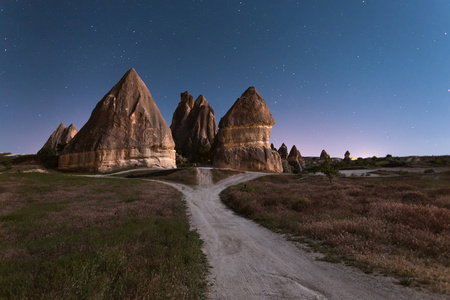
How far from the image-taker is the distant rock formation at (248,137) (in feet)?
200

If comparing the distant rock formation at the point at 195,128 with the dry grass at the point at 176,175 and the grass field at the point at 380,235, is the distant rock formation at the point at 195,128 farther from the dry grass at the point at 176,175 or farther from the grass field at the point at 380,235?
the grass field at the point at 380,235

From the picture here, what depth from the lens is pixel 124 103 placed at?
65.1m

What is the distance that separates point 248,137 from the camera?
64812mm

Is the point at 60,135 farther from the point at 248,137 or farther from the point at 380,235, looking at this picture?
the point at 380,235

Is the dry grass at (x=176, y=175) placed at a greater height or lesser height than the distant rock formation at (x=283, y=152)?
lesser

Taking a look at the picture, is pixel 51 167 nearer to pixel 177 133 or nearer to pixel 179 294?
pixel 177 133

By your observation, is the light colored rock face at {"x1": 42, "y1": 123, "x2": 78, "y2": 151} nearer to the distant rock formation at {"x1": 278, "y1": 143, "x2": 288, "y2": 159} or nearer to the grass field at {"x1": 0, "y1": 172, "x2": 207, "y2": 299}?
the distant rock formation at {"x1": 278, "y1": 143, "x2": 288, "y2": 159}

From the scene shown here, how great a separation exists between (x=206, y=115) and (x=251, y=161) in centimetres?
5498

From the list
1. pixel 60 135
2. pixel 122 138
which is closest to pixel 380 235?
pixel 122 138

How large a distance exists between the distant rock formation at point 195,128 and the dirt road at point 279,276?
87650 mm

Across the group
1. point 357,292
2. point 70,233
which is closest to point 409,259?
point 357,292

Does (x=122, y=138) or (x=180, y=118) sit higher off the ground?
(x=180, y=118)

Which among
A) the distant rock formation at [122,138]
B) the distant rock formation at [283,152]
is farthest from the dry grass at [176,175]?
the distant rock formation at [283,152]

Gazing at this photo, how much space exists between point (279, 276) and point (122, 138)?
64.3 meters
